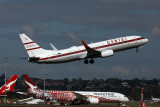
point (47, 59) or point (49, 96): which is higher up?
point (47, 59)

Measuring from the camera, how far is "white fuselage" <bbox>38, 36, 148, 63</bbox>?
10231cm

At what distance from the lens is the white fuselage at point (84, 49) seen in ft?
336

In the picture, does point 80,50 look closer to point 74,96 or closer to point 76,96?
point 76,96

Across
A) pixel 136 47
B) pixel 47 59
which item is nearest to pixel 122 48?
pixel 136 47

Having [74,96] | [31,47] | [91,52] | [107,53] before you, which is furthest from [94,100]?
[31,47]

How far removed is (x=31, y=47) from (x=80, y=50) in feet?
41.2

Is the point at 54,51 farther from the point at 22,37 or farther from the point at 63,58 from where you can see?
the point at 22,37

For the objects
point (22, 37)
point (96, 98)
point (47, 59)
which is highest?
point (22, 37)

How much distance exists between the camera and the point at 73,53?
10406 centimetres

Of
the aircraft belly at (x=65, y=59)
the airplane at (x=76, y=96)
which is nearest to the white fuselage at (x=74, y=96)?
the airplane at (x=76, y=96)

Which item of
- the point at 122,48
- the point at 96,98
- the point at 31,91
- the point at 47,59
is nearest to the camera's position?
the point at 47,59

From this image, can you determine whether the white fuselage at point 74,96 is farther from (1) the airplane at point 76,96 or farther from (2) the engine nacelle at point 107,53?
(2) the engine nacelle at point 107,53

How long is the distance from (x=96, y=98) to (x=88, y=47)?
66.4 feet

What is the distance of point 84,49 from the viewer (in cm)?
10581
